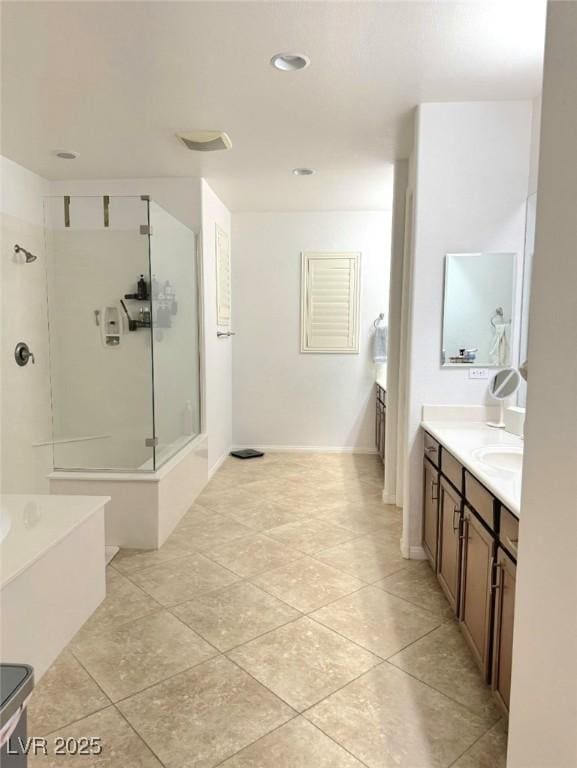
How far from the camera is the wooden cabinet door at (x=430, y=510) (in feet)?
8.70

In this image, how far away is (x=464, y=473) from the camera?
216 centimetres

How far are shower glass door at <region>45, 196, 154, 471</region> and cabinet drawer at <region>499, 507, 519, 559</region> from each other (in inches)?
105

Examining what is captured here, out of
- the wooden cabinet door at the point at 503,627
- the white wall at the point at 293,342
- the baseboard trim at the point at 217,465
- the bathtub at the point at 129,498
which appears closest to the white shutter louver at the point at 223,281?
the white wall at the point at 293,342

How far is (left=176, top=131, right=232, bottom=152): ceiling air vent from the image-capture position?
317 cm

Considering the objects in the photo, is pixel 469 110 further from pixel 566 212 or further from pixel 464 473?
pixel 566 212

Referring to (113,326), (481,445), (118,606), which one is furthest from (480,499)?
(113,326)

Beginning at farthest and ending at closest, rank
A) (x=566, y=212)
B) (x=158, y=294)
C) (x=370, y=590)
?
(x=158, y=294), (x=370, y=590), (x=566, y=212)

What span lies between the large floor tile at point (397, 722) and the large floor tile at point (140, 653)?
0.62m

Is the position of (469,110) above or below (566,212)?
above

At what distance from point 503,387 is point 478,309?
48cm

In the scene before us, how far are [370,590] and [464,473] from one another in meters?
0.95

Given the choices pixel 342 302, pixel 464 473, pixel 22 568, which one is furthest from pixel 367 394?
pixel 22 568

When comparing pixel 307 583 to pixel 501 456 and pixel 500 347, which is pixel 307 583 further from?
pixel 500 347

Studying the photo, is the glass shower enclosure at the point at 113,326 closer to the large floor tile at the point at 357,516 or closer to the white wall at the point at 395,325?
the large floor tile at the point at 357,516
